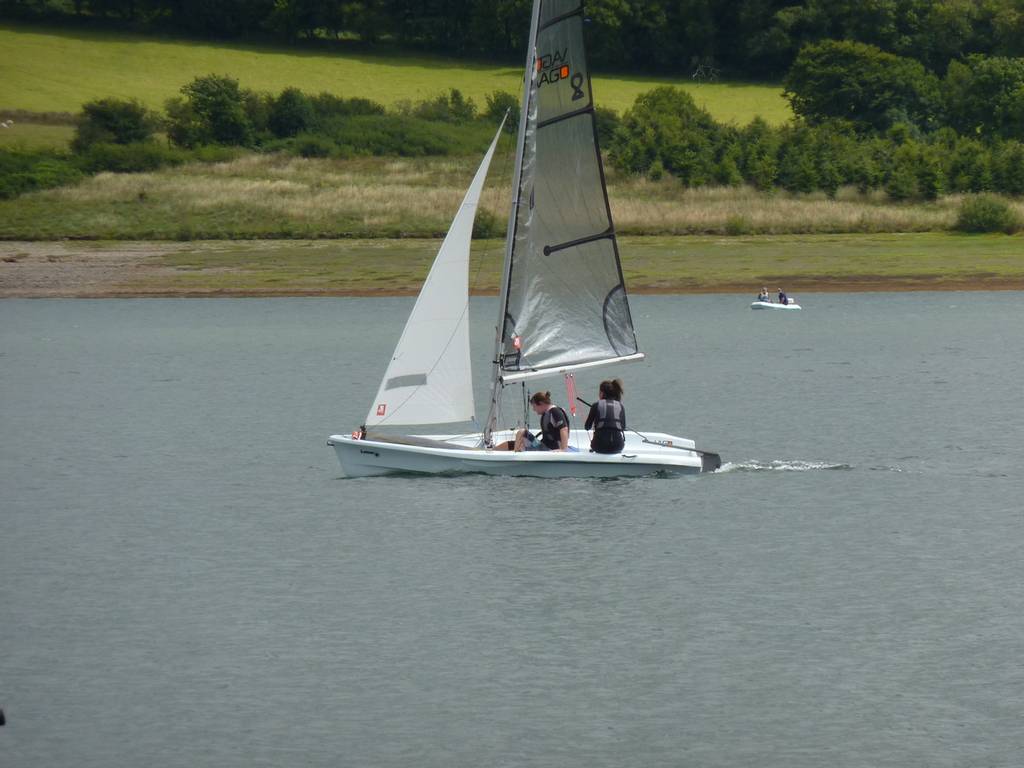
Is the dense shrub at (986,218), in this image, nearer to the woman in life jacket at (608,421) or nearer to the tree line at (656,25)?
the woman in life jacket at (608,421)

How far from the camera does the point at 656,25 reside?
461ft

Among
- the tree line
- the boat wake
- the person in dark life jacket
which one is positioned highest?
the tree line

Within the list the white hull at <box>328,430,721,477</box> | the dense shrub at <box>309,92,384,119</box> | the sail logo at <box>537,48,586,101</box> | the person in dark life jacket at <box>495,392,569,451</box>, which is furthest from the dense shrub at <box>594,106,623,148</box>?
the person in dark life jacket at <box>495,392,569,451</box>

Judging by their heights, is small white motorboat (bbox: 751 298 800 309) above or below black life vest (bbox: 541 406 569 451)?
below

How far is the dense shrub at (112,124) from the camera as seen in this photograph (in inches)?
4082

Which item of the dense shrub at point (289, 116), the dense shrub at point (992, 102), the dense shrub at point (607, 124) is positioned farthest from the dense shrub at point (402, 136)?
the dense shrub at point (992, 102)

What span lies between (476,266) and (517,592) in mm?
49499

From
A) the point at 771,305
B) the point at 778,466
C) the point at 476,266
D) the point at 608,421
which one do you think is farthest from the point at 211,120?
the point at 608,421

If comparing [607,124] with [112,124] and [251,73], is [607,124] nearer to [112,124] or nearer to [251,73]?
[112,124]

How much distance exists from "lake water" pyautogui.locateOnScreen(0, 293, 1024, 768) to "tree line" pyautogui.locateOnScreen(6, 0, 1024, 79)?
9504 centimetres

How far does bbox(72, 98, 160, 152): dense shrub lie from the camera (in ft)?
340

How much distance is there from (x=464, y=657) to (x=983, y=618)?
7.21 m

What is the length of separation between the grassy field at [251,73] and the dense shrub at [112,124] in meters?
13.2

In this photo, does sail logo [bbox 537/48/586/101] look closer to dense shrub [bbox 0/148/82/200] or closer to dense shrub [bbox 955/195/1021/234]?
dense shrub [bbox 955/195/1021/234]
